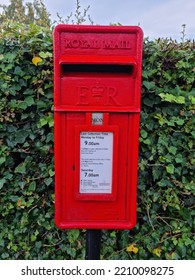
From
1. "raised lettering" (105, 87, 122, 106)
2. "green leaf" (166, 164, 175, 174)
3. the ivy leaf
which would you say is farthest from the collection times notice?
the ivy leaf

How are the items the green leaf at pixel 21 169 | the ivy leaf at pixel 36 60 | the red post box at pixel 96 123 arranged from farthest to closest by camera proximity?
the green leaf at pixel 21 169 → the ivy leaf at pixel 36 60 → the red post box at pixel 96 123

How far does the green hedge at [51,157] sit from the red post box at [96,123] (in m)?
0.62

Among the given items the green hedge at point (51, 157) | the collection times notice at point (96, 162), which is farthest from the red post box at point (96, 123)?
the green hedge at point (51, 157)

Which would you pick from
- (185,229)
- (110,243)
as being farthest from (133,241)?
(185,229)

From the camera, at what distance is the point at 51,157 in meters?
2.38

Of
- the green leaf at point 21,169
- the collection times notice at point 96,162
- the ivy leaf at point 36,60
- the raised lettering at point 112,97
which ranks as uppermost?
the ivy leaf at point 36,60

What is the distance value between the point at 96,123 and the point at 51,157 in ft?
2.78

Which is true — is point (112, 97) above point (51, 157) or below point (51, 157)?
above

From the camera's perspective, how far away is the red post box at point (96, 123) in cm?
160

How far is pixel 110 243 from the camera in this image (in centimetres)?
249

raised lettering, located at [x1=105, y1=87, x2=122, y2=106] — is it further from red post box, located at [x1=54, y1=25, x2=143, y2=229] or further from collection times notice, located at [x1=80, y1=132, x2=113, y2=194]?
collection times notice, located at [x1=80, y1=132, x2=113, y2=194]

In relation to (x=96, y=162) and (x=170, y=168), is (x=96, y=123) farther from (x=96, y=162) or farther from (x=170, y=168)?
(x=170, y=168)

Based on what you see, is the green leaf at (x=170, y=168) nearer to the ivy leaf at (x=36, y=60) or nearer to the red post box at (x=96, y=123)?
the red post box at (x=96, y=123)

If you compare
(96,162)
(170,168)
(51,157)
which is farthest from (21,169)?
(170,168)
